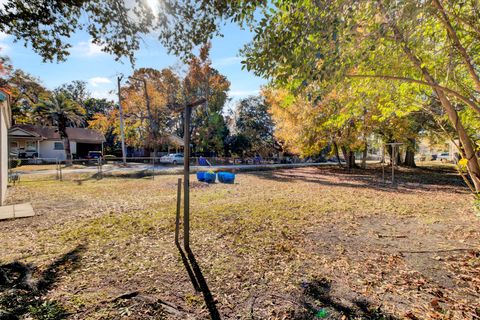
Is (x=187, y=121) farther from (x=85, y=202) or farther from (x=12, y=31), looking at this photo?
(x=85, y=202)

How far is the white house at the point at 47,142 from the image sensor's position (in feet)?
95.2

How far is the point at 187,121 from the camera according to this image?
4.89 metres

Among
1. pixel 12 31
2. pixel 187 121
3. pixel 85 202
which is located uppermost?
pixel 12 31

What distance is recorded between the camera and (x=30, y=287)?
11.1 ft

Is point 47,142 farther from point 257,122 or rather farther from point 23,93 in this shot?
point 257,122

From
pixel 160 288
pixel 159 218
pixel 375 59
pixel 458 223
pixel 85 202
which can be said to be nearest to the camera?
pixel 160 288

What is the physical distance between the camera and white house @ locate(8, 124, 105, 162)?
29.0 metres

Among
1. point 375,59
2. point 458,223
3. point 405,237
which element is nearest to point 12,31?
point 375,59

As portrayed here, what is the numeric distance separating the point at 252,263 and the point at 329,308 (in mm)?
1551

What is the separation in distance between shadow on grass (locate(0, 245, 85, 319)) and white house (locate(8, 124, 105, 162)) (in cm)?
3000

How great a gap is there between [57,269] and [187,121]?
3.31 meters

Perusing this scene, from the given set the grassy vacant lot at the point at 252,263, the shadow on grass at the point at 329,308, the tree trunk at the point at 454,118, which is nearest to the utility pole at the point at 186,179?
the grassy vacant lot at the point at 252,263

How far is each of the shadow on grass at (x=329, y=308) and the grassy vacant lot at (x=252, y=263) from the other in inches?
0.6

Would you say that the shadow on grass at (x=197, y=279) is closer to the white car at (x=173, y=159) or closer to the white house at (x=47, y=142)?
the white car at (x=173, y=159)
